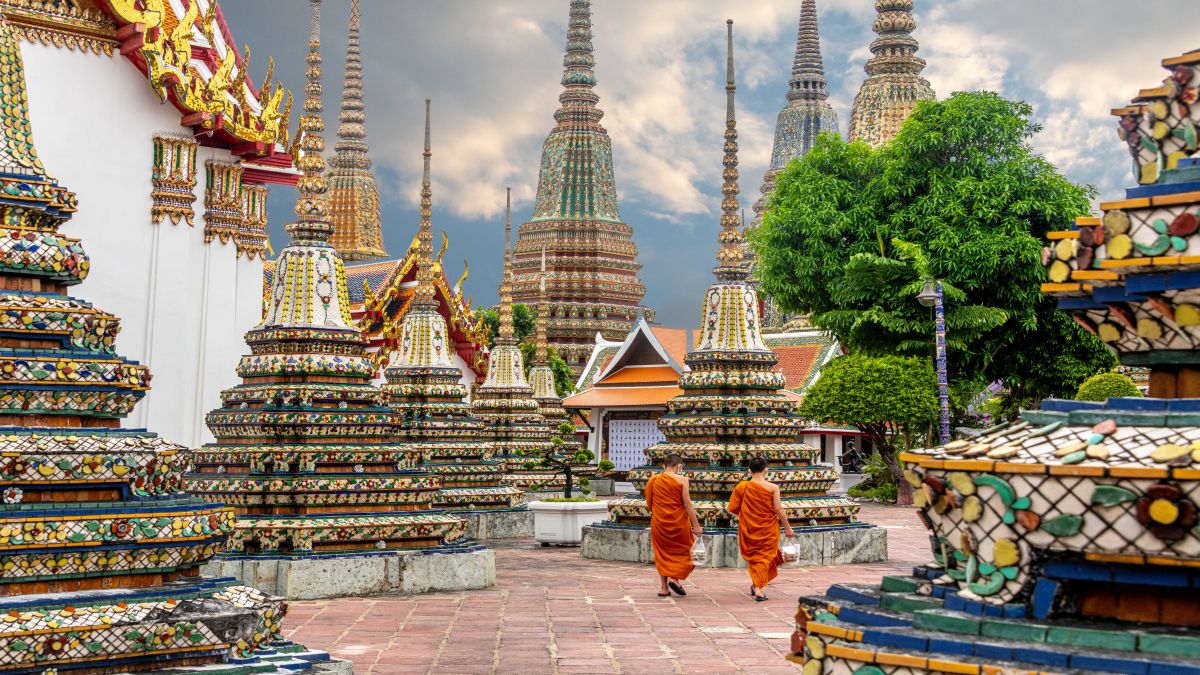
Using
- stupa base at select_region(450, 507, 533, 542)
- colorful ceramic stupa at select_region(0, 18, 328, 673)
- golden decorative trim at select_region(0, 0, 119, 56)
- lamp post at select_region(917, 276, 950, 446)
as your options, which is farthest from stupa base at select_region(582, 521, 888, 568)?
colorful ceramic stupa at select_region(0, 18, 328, 673)

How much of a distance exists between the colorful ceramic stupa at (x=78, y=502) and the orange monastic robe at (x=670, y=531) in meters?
6.24

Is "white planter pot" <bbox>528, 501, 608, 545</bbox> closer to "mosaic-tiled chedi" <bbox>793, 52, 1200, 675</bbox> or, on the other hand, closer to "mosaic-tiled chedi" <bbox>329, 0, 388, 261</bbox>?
"mosaic-tiled chedi" <bbox>793, 52, 1200, 675</bbox>

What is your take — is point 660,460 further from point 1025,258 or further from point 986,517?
point 1025,258

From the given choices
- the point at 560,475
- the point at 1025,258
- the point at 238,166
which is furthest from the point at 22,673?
the point at 1025,258

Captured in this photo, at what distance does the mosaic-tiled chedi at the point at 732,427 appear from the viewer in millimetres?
16062

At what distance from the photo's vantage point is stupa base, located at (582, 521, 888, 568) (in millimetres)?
15398

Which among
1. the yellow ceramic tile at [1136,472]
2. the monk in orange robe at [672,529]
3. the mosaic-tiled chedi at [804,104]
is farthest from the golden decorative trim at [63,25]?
the mosaic-tiled chedi at [804,104]

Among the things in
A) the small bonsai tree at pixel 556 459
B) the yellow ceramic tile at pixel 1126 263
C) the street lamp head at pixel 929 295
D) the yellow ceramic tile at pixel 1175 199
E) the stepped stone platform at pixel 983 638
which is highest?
the street lamp head at pixel 929 295

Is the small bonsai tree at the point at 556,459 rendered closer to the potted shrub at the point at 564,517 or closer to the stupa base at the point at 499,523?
the stupa base at the point at 499,523

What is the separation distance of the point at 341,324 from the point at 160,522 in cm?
767

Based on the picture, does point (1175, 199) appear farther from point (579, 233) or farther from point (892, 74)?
point (579, 233)

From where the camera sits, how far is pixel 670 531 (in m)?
12.5

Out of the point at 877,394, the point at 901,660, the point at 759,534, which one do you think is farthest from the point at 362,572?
the point at 877,394

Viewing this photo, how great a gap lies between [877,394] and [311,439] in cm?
1783
